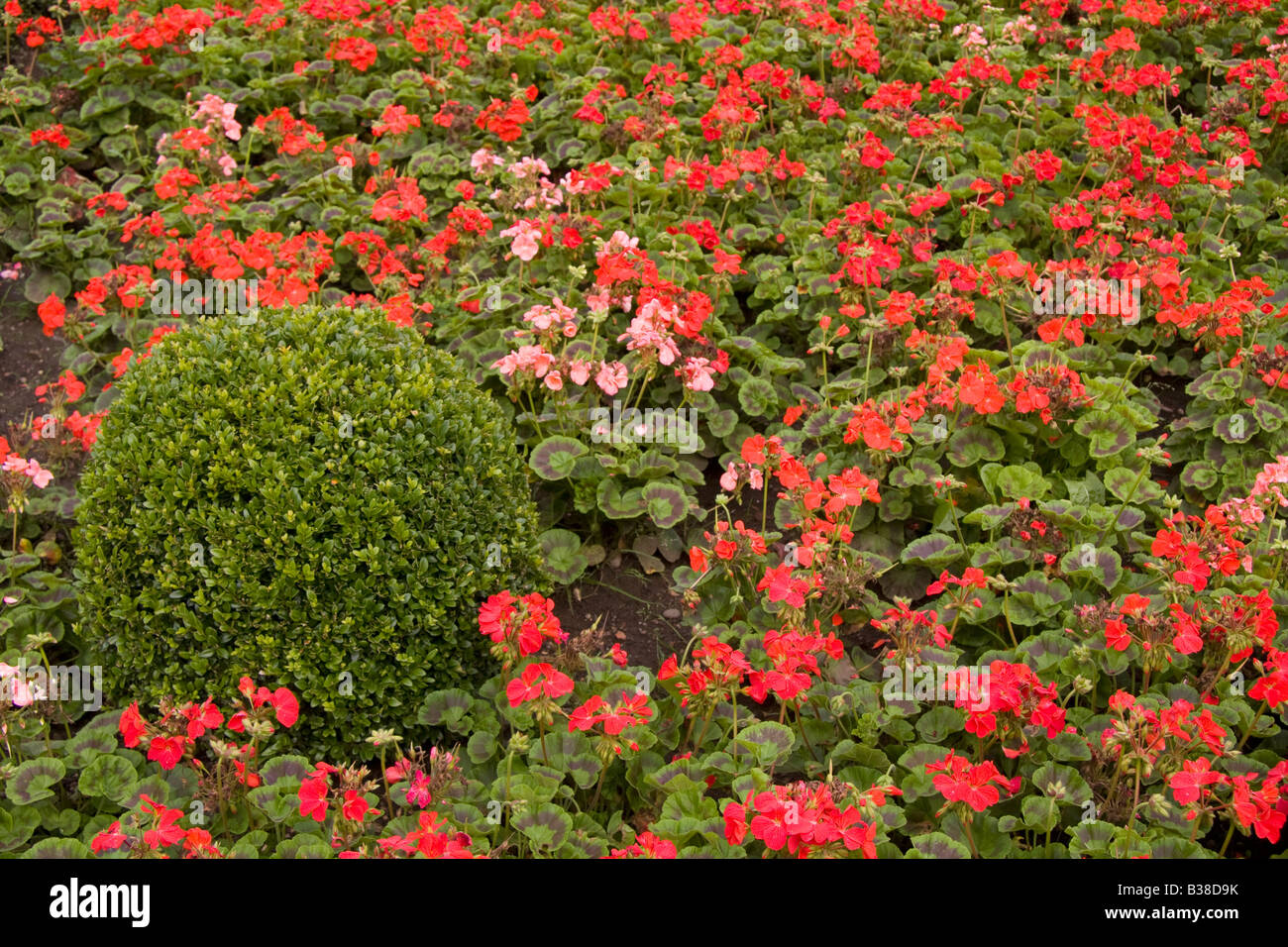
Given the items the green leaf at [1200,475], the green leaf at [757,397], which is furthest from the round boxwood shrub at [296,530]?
the green leaf at [1200,475]

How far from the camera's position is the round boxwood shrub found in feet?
12.6

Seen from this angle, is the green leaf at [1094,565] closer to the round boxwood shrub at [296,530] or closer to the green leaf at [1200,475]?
the green leaf at [1200,475]

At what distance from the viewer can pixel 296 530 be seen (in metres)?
3.81

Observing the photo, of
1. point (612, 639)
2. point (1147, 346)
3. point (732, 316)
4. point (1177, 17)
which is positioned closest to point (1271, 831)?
point (612, 639)

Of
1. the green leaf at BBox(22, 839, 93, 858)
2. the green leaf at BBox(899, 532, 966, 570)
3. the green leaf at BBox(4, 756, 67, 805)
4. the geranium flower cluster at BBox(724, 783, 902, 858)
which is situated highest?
the green leaf at BBox(899, 532, 966, 570)

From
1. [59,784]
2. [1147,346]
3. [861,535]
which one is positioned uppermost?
[1147,346]

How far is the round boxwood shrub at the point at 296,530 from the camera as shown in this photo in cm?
383

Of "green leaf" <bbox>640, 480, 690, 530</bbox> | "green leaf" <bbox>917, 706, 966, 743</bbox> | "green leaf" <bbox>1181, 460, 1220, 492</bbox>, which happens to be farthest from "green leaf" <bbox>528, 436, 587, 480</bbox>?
"green leaf" <bbox>1181, 460, 1220, 492</bbox>

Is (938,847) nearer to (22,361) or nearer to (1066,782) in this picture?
(1066,782)

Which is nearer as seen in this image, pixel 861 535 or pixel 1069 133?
pixel 861 535

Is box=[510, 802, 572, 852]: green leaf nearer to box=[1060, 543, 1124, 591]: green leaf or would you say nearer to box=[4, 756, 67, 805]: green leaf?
box=[4, 756, 67, 805]: green leaf
